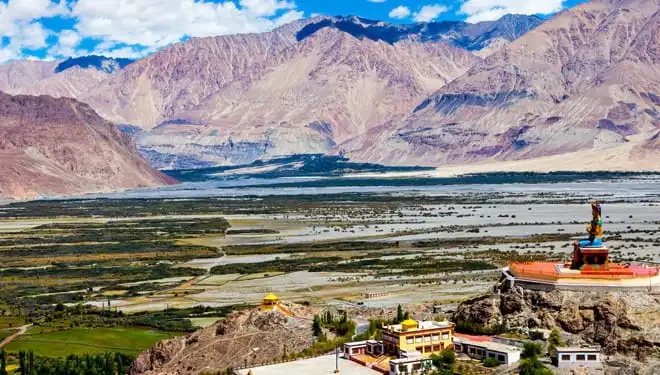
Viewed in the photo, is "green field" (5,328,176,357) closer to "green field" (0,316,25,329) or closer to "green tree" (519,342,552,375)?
"green field" (0,316,25,329)

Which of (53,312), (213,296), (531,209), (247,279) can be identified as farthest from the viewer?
(531,209)

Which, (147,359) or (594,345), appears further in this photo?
(147,359)

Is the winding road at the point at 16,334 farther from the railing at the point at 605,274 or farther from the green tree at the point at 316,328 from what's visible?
the railing at the point at 605,274

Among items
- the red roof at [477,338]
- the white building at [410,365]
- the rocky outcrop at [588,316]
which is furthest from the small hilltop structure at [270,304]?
the white building at [410,365]

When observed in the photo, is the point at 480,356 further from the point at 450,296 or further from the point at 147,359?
the point at 450,296

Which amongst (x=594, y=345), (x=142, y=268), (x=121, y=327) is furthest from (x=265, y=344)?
(x=142, y=268)

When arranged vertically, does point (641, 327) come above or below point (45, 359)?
above

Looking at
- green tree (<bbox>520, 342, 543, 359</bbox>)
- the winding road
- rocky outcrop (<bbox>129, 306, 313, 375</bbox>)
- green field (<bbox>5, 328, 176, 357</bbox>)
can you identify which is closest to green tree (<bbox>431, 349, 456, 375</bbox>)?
green tree (<bbox>520, 342, 543, 359</bbox>)
